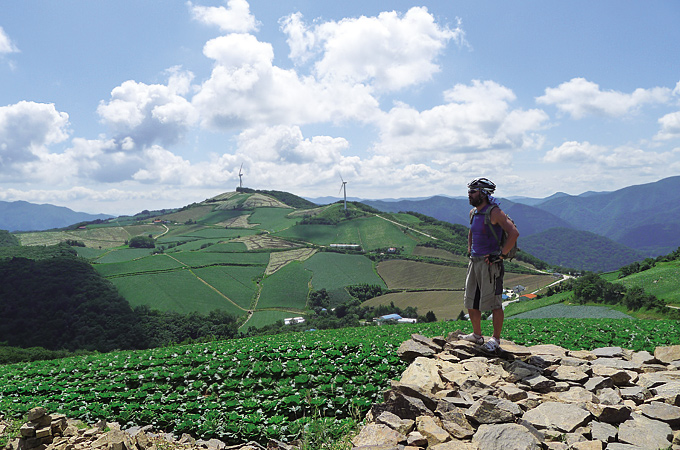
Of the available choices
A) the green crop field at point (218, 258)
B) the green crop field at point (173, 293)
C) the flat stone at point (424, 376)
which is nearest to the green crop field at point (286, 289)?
the green crop field at point (173, 293)

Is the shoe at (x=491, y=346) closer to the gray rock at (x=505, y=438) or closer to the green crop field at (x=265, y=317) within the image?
the gray rock at (x=505, y=438)

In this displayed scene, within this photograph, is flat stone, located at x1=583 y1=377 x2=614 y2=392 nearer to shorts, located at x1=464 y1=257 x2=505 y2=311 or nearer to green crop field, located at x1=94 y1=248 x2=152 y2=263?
shorts, located at x1=464 y1=257 x2=505 y2=311

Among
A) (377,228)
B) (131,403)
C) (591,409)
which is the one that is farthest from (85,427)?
(377,228)

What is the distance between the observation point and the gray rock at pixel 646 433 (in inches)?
190

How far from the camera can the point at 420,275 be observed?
113 m

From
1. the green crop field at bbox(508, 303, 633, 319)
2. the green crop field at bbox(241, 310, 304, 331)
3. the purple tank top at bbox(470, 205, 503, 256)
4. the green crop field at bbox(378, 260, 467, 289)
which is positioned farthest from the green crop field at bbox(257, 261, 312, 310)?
the purple tank top at bbox(470, 205, 503, 256)

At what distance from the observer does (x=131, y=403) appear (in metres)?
9.08

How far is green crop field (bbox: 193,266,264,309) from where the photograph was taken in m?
92.4

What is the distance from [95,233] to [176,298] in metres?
110

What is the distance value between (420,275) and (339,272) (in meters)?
24.9

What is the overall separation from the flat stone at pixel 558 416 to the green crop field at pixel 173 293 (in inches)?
3258

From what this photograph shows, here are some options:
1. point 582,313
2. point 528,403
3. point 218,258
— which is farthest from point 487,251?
point 218,258

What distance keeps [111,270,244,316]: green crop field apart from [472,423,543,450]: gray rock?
83.0 meters

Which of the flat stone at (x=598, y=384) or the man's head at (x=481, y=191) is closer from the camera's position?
the flat stone at (x=598, y=384)
